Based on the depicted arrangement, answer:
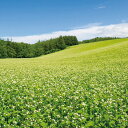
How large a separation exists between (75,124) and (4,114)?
3.81 m

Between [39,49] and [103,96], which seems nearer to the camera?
[103,96]

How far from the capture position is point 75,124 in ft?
28.3

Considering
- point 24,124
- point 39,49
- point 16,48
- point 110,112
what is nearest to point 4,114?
point 24,124

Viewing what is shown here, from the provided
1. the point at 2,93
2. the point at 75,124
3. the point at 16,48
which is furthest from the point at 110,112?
the point at 16,48

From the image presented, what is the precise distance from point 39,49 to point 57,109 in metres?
138

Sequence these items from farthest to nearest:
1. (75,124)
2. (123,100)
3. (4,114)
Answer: (123,100)
(4,114)
(75,124)

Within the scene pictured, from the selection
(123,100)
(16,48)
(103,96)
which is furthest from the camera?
(16,48)

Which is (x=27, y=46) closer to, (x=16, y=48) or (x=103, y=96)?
(x=16, y=48)

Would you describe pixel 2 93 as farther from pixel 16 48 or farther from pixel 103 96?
pixel 16 48

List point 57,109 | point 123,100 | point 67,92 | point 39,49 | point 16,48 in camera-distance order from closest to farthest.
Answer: point 57,109 → point 123,100 → point 67,92 → point 16,48 → point 39,49

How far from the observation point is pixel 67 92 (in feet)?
48.9

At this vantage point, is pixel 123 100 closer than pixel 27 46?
Yes

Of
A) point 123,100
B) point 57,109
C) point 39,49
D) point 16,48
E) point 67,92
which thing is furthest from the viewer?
point 39,49

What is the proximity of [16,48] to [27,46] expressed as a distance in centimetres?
929
